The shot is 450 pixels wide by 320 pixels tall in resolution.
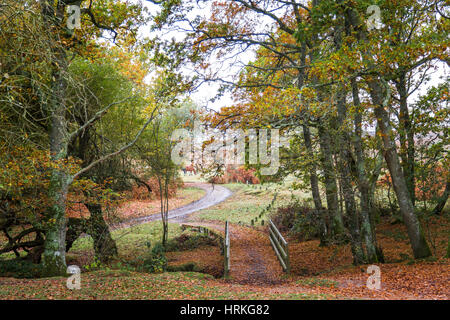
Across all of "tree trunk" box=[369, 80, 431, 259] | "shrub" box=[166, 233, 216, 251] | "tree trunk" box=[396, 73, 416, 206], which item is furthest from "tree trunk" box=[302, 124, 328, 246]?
"shrub" box=[166, 233, 216, 251]

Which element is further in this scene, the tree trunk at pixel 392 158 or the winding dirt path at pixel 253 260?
the winding dirt path at pixel 253 260

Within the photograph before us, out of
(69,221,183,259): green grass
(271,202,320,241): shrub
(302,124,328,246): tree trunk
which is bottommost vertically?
(69,221,183,259): green grass

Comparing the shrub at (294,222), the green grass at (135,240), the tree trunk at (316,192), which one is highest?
the tree trunk at (316,192)

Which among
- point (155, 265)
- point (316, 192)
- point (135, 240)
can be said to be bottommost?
point (135, 240)

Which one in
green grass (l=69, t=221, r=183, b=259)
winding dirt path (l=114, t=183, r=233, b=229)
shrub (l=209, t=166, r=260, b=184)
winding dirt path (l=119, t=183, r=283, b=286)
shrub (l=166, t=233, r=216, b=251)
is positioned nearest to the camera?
winding dirt path (l=119, t=183, r=283, b=286)

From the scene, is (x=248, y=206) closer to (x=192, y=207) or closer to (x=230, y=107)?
(x=192, y=207)

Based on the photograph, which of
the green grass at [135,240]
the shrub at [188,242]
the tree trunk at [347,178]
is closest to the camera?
the tree trunk at [347,178]

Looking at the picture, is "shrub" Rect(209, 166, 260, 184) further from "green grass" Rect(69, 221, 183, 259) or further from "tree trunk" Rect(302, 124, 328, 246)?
"tree trunk" Rect(302, 124, 328, 246)

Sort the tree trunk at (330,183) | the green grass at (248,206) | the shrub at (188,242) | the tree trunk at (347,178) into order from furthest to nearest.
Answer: the green grass at (248,206) → the shrub at (188,242) → the tree trunk at (330,183) → the tree trunk at (347,178)

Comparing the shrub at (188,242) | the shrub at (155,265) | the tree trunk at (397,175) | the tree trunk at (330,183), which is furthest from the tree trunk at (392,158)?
the shrub at (188,242)

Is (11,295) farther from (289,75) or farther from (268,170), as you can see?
(289,75)

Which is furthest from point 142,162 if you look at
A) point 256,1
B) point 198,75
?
point 256,1

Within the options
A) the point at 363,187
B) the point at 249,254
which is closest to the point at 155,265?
the point at 249,254

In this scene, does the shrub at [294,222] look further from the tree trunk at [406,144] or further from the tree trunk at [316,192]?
the tree trunk at [406,144]
